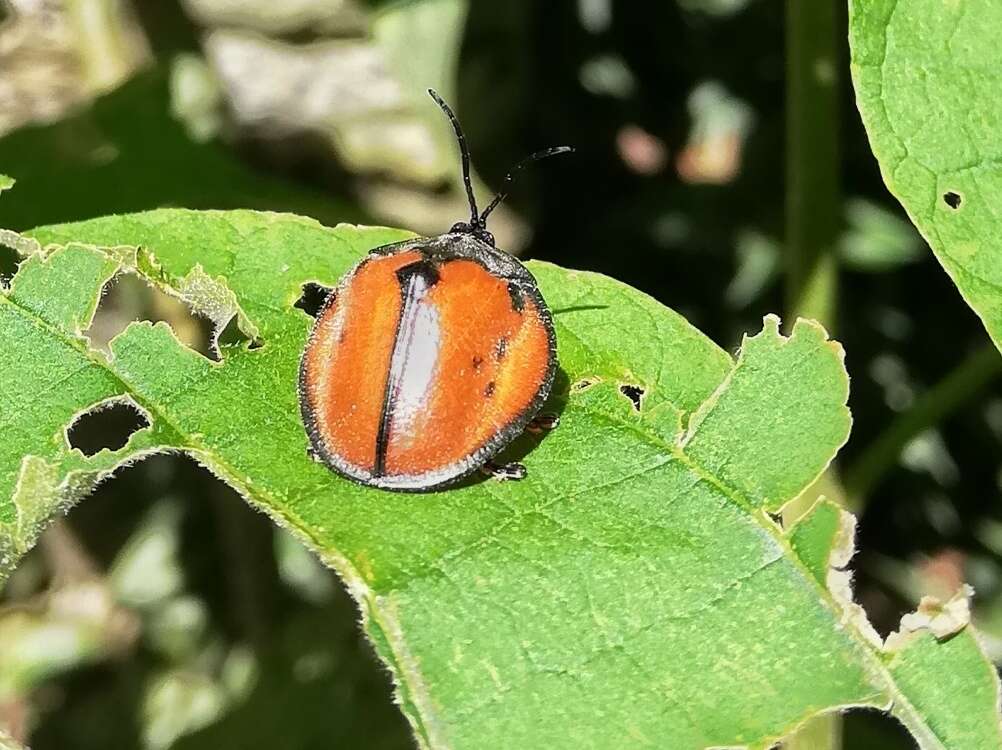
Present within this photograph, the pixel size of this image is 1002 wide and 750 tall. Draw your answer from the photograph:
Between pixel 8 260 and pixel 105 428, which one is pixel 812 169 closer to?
pixel 8 260

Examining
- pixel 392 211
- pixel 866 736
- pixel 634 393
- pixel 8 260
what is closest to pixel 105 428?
pixel 8 260

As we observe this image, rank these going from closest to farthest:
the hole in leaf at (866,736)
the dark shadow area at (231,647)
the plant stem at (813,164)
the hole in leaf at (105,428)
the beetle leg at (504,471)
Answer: the beetle leg at (504,471) < the plant stem at (813,164) < the hole in leaf at (105,428) < the hole in leaf at (866,736) < the dark shadow area at (231,647)

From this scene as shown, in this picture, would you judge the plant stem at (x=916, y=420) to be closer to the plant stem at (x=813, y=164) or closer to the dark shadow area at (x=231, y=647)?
the plant stem at (x=813, y=164)

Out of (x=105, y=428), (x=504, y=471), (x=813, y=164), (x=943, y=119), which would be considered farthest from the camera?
(x=105, y=428)

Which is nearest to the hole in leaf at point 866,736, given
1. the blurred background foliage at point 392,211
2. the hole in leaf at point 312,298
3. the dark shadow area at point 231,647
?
the blurred background foliage at point 392,211

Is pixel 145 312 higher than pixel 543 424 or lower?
lower

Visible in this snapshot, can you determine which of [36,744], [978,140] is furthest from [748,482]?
[36,744]

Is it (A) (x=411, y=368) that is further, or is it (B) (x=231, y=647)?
(B) (x=231, y=647)
